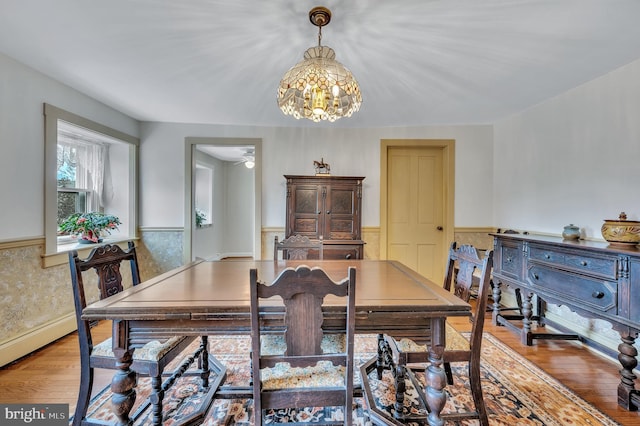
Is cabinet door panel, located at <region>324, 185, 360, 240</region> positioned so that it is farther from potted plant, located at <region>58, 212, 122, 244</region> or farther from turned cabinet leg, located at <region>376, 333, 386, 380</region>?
potted plant, located at <region>58, 212, 122, 244</region>

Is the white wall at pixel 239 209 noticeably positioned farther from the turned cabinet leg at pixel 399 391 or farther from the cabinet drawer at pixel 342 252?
the turned cabinet leg at pixel 399 391

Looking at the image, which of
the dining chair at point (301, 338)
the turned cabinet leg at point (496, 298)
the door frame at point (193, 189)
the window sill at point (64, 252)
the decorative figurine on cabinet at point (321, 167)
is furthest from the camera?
the door frame at point (193, 189)

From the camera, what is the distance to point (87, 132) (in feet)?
10.3

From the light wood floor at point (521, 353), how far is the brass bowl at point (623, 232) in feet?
3.28

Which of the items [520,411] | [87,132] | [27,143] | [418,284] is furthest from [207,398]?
[87,132]

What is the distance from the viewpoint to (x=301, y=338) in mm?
1140

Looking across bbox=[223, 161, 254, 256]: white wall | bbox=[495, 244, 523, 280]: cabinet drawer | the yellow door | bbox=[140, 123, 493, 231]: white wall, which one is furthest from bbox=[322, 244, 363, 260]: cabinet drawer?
bbox=[223, 161, 254, 256]: white wall

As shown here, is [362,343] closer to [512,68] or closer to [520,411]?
[520,411]

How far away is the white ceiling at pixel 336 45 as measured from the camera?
5.43 feet

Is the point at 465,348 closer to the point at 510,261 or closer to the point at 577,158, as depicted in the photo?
the point at 510,261

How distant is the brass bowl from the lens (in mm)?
1942

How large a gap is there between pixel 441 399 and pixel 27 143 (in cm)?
355

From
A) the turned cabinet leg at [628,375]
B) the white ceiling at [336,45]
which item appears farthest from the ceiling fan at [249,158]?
the turned cabinet leg at [628,375]

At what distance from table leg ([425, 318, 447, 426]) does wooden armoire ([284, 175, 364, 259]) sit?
2.24 meters
